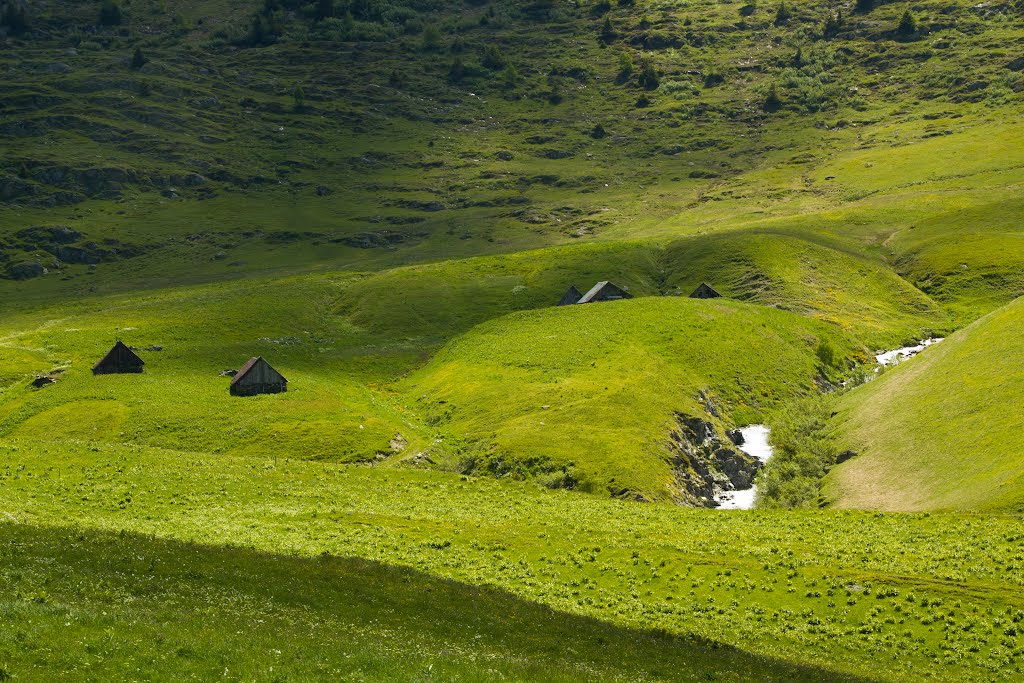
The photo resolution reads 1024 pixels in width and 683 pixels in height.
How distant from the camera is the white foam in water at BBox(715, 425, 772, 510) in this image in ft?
250

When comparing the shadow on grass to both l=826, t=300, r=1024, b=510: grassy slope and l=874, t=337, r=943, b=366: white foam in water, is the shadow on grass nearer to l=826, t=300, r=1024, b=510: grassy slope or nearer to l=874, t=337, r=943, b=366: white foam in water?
l=826, t=300, r=1024, b=510: grassy slope

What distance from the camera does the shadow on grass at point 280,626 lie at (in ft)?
73.8

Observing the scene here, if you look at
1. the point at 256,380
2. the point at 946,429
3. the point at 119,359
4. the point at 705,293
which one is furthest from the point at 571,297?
the point at 946,429

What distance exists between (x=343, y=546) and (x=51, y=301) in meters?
158

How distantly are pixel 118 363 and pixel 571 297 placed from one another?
66793 millimetres

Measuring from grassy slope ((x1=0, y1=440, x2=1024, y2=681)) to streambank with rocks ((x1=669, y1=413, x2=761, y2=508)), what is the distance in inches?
554

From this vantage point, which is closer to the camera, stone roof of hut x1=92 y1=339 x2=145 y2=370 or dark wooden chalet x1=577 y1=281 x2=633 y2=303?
stone roof of hut x1=92 y1=339 x2=145 y2=370

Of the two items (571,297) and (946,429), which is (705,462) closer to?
(946,429)

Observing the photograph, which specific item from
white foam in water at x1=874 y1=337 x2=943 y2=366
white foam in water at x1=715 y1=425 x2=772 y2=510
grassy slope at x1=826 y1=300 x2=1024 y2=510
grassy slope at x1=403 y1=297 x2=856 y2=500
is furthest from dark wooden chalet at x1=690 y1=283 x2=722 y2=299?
white foam in water at x1=715 y1=425 x2=772 y2=510

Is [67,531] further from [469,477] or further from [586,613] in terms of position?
[469,477]

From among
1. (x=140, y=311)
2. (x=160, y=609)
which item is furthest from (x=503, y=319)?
(x=160, y=609)

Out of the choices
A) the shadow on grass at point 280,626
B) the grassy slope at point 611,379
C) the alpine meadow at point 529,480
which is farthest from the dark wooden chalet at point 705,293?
the shadow on grass at point 280,626

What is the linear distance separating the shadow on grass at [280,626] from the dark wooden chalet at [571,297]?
323 feet

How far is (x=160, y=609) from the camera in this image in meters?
26.8
